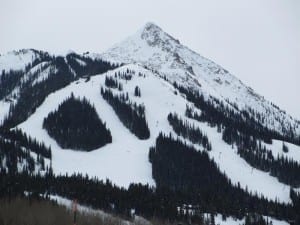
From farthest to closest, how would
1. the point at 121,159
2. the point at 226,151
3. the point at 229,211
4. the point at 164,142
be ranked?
the point at 226,151 → the point at 164,142 → the point at 121,159 → the point at 229,211

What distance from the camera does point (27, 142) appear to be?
529ft

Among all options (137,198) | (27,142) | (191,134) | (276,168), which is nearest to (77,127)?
(27,142)

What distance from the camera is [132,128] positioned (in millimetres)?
192125

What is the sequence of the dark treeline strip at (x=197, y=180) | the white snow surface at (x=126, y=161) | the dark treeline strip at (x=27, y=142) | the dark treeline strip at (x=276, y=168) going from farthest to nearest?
the dark treeline strip at (x=276, y=168)
the dark treeline strip at (x=27, y=142)
the white snow surface at (x=126, y=161)
the dark treeline strip at (x=197, y=180)

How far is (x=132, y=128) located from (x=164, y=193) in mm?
61637

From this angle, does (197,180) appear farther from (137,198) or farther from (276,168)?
(137,198)

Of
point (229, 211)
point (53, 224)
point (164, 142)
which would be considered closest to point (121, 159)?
point (164, 142)

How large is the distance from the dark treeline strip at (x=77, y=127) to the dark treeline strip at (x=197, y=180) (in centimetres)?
2193

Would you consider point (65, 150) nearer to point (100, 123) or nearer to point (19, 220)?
point (100, 123)

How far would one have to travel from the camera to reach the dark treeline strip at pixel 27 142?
15862 centimetres

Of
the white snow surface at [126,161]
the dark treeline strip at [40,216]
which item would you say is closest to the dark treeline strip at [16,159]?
the white snow surface at [126,161]

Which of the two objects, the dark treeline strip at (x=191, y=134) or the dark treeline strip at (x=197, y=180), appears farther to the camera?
the dark treeline strip at (x=191, y=134)

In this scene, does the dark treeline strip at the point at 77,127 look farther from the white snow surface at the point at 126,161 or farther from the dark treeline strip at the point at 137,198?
the dark treeline strip at the point at 137,198

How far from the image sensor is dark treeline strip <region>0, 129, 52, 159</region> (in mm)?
158625
